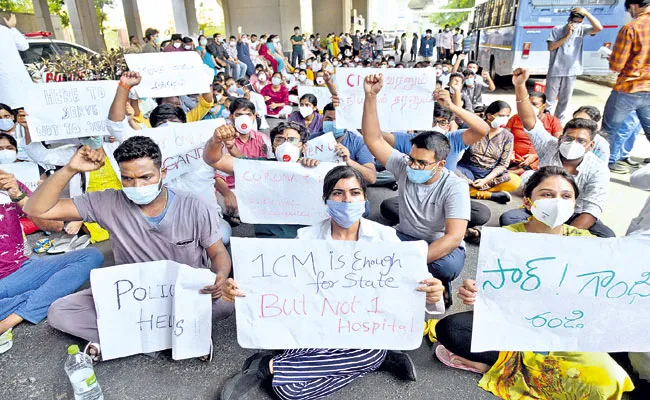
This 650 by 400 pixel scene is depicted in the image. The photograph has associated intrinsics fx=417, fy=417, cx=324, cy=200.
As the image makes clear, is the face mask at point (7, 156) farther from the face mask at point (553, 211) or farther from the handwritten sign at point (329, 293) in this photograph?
the face mask at point (553, 211)

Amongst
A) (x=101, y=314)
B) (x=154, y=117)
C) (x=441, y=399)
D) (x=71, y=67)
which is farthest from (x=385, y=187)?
(x=71, y=67)

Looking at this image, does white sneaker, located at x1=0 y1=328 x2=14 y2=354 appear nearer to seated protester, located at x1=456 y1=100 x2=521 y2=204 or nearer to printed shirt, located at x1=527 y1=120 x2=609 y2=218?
printed shirt, located at x1=527 y1=120 x2=609 y2=218

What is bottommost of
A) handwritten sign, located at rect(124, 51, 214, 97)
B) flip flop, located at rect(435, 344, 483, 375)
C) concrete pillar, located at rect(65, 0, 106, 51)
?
flip flop, located at rect(435, 344, 483, 375)

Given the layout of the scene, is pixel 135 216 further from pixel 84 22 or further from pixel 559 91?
pixel 84 22

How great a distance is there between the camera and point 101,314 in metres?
2.30

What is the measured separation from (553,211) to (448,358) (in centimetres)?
104

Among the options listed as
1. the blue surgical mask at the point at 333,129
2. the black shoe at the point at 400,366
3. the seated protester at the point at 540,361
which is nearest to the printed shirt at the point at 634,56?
the blue surgical mask at the point at 333,129

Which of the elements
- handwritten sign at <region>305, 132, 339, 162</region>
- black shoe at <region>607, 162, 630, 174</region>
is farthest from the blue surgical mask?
black shoe at <region>607, 162, 630, 174</region>

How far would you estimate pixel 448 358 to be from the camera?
2.48 meters

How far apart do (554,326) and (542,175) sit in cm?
85

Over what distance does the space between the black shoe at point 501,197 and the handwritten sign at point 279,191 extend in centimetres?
265

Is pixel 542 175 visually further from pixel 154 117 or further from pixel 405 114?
pixel 154 117

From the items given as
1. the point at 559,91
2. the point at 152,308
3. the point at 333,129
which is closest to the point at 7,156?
the point at 152,308

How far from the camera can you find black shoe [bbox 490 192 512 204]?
5.02 m
